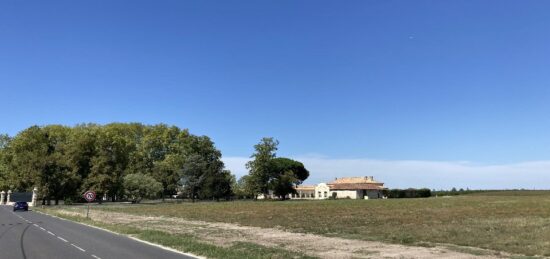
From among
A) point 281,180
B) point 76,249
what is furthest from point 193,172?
point 76,249

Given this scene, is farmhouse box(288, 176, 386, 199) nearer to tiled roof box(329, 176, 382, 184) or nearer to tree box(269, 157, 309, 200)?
tiled roof box(329, 176, 382, 184)

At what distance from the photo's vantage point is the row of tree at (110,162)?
102188mm

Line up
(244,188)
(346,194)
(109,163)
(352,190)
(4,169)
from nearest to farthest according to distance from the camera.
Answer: (109,163) < (4,169) < (244,188) < (352,190) < (346,194)

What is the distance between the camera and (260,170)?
13425cm

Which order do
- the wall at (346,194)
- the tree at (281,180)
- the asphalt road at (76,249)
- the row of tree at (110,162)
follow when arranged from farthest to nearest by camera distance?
the wall at (346,194), the tree at (281,180), the row of tree at (110,162), the asphalt road at (76,249)

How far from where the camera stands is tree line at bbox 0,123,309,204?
10275 cm

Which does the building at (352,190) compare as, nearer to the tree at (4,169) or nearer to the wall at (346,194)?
the wall at (346,194)

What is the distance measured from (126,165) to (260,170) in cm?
3359

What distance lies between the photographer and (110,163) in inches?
4296

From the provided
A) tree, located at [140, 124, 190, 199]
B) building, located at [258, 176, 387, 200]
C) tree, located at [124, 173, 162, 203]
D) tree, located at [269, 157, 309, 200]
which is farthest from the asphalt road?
building, located at [258, 176, 387, 200]

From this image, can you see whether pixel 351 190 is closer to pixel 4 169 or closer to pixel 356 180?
pixel 356 180

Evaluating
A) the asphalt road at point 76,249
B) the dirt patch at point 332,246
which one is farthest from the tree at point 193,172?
the asphalt road at point 76,249

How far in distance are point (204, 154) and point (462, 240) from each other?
114 metres

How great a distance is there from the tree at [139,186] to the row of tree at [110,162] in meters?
0.21
